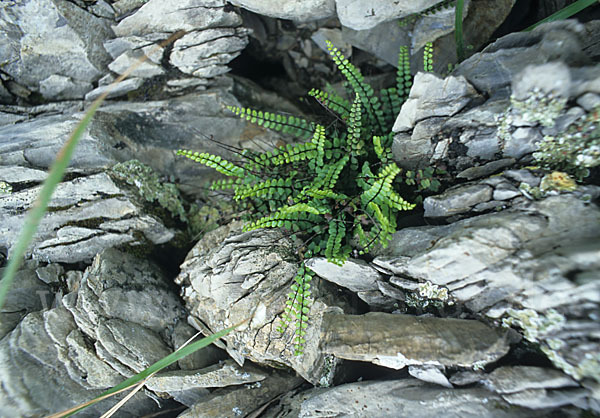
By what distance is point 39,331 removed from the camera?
276 cm

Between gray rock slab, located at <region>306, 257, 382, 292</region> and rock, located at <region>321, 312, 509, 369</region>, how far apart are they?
264 millimetres

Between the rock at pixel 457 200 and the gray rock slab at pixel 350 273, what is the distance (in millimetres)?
601

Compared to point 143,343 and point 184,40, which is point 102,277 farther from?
point 184,40

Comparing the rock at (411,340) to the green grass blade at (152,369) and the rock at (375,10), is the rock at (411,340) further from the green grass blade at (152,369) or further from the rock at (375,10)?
the rock at (375,10)

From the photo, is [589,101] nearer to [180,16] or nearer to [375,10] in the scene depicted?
[375,10]

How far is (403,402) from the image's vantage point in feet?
7.20

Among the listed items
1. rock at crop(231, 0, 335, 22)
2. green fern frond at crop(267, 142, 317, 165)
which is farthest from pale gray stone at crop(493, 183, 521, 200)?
rock at crop(231, 0, 335, 22)

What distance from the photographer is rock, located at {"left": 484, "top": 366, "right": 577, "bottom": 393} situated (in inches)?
72.9

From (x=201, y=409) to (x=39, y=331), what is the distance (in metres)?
1.40

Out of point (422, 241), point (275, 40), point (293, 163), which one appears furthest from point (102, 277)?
point (275, 40)

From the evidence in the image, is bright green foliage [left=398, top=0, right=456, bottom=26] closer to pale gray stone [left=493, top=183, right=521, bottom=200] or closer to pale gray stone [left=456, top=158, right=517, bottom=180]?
pale gray stone [left=456, top=158, right=517, bottom=180]

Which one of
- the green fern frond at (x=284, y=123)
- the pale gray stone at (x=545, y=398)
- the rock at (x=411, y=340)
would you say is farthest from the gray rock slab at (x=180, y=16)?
the pale gray stone at (x=545, y=398)

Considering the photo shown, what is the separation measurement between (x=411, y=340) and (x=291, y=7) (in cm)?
272

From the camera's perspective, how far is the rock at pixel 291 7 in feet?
9.65
